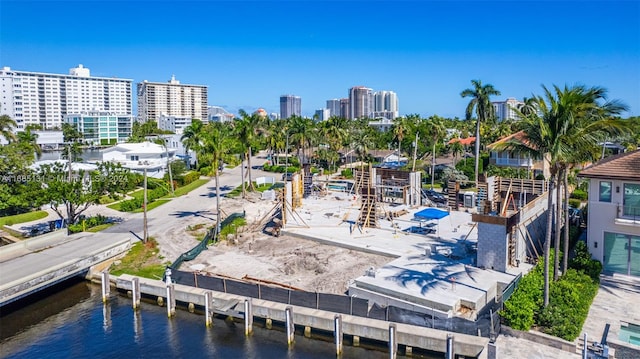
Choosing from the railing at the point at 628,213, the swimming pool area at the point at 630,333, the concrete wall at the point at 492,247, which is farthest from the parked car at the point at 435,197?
the swimming pool area at the point at 630,333

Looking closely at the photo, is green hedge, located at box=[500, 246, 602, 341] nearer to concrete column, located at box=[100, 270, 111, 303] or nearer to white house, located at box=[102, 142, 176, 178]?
concrete column, located at box=[100, 270, 111, 303]

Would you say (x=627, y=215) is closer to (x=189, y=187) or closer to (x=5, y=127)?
(x=5, y=127)

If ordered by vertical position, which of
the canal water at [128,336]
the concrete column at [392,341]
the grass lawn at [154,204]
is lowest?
the canal water at [128,336]

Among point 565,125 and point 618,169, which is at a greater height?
point 565,125

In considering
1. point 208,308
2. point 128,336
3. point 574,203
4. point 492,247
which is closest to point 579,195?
point 574,203

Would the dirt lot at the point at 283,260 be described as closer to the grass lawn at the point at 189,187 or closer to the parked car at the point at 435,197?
the parked car at the point at 435,197

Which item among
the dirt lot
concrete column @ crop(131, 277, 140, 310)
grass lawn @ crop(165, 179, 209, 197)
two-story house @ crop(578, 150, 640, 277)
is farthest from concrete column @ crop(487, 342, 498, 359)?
grass lawn @ crop(165, 179, 209, 197)
